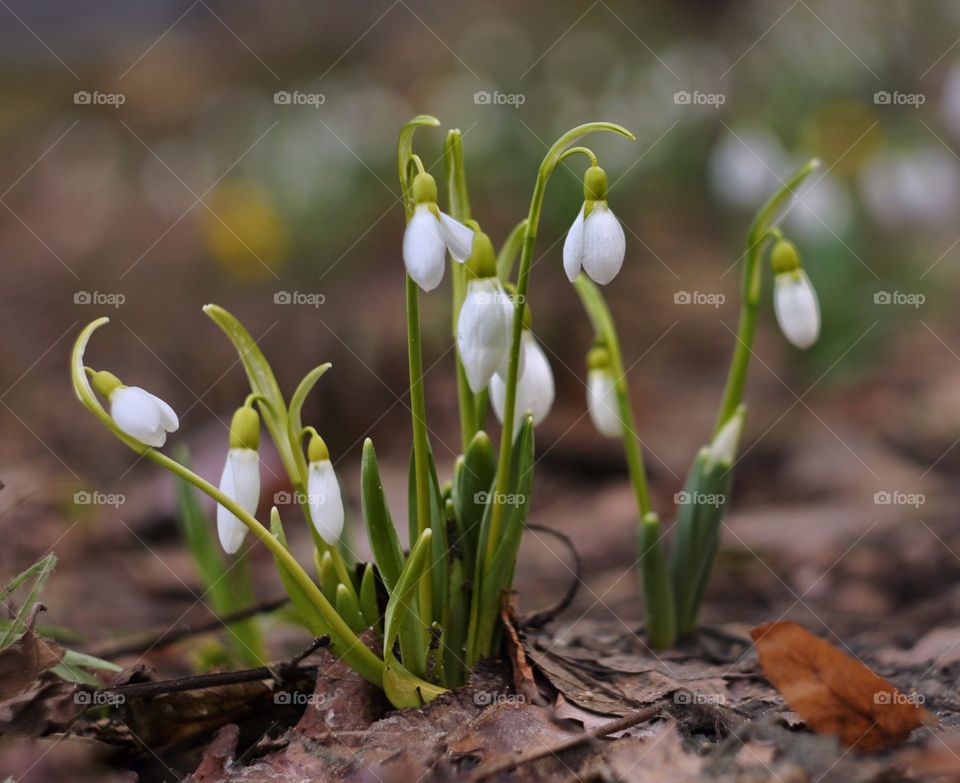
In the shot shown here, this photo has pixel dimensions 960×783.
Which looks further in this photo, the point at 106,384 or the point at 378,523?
the point at 378,523

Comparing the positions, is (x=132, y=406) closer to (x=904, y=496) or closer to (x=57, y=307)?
(x=904, y=496)

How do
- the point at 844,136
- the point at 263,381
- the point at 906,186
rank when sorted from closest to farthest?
1. the point at 263,381
2. the point at 906,186
3. the point at 844,136

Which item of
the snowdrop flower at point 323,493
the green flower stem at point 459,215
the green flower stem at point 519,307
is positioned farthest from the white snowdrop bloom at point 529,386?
the snowdrop flower at point 323,493

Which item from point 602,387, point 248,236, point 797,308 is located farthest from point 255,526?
point 248,236

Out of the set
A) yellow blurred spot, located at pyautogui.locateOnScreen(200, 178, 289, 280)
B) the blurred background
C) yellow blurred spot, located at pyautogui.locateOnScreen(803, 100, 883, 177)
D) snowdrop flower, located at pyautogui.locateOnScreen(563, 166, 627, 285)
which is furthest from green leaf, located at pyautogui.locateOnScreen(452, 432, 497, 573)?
yellow blurred spot, located at pyautogui.locateOnScreen(200, 178, 289, 280)

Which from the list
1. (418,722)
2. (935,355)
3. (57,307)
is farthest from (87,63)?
(418,722)

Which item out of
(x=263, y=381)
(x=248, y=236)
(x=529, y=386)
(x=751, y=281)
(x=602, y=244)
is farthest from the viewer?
(x=248, y=236)

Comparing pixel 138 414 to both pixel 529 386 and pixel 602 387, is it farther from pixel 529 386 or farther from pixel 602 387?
pixel 602 387

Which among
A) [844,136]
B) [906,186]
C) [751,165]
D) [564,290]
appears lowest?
[564,290]
